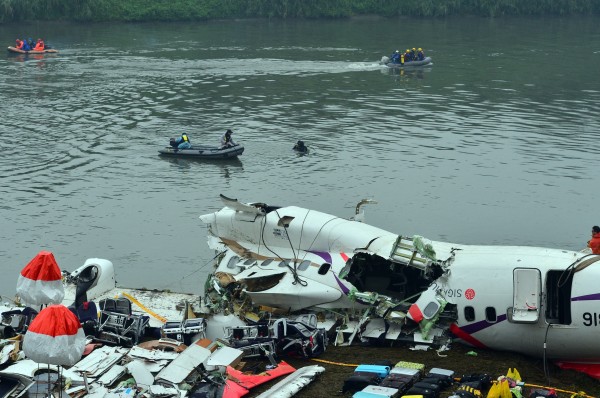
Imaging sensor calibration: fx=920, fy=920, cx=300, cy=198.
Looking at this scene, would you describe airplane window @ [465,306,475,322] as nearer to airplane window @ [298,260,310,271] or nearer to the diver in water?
airplane window @ [298,260,310,271]

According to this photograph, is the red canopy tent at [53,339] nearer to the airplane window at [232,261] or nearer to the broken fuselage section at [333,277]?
the broken fuselage section at [333,277]

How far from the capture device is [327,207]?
49.7 meters

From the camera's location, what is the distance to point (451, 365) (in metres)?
25.4

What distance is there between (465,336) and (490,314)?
47.0 inches

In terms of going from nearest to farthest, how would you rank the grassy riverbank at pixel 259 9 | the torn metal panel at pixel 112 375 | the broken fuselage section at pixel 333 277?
the torn metal panel at pixel 112 375 < the broken fuselage section at pixel 333 277 < the grassy riverbank at pixel 259 9

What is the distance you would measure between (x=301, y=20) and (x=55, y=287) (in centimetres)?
11301

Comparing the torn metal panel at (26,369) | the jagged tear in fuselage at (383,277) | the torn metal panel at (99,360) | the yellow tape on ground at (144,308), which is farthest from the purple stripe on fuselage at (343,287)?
the torn metal panel at (26,369)

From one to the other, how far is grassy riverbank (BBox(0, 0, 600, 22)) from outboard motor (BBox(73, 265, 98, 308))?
95.7m

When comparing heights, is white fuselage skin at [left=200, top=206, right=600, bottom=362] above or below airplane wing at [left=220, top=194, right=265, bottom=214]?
below

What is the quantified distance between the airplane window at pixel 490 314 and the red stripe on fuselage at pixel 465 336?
884 millimetres

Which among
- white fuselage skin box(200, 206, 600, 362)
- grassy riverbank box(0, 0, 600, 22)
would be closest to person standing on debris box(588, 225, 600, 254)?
white fuselage skin box(200, 206, 600, 362)

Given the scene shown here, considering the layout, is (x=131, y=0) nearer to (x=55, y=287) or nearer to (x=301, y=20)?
(x=301, y=20)

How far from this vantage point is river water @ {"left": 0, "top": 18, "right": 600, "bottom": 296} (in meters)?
46.8

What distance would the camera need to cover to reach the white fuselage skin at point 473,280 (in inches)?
982
